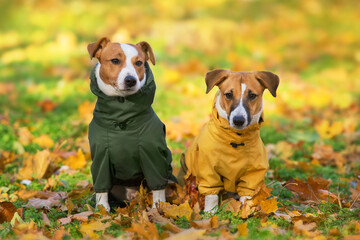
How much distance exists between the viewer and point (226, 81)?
4.22 metres

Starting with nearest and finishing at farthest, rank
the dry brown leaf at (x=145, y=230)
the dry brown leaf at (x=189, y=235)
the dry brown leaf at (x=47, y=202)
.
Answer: the dry brown leaf at (x=189, y=235) < the dry brown leaf at (x=145, y=230) < the dry brown leaf at (x=47, y=202)

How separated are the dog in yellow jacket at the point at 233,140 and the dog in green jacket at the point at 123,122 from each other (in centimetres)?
45

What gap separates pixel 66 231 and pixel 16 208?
2.50 feet

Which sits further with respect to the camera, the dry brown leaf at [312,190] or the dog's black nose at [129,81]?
the dry brown leaf at [312,190]

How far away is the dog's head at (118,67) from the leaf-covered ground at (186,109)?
1099 millimetres

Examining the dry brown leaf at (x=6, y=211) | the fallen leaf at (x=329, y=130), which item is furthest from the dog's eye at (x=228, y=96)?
the fallen leaf at (x=329, y=130)

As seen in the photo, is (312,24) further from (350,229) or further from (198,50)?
(350,229)

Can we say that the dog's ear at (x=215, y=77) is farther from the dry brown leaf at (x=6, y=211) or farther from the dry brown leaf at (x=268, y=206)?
the dry brown leaf at (x=6, y=211)

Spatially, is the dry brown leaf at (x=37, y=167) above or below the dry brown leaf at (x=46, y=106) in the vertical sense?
below

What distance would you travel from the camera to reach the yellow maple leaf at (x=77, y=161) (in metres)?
5.50

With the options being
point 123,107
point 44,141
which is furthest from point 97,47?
point 44,141

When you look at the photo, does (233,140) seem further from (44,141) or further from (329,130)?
(329,130)

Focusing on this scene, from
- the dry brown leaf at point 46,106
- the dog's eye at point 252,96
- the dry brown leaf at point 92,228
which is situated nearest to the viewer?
the dry brown leaf at point 92,228

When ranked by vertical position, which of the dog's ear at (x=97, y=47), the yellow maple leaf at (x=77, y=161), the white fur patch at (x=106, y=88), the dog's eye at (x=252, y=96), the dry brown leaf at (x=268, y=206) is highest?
the dog's ear at (x=97, y=47)
